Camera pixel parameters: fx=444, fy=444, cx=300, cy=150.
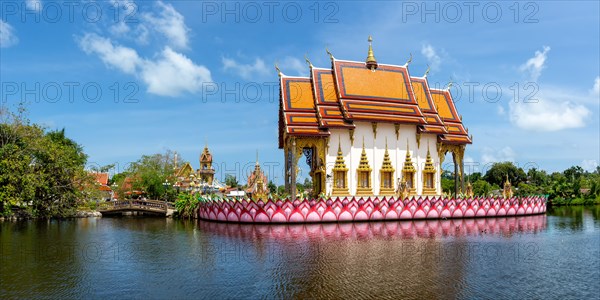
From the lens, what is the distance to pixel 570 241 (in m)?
13.4

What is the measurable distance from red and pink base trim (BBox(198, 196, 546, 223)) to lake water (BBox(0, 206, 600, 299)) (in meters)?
2.65

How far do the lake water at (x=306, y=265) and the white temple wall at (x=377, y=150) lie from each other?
773 centimetres

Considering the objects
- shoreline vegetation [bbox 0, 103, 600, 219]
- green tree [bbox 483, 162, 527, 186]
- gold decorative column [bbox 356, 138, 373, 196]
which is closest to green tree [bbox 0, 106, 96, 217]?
shoreline vegetation [bbox 0, 103, 600, 219]

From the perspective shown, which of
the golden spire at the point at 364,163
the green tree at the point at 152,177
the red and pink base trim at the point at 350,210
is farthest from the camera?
the green tree at the point at 152,177

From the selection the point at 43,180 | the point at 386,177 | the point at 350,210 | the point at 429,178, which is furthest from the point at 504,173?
the point at 43,180

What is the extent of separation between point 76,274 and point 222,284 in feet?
10.8

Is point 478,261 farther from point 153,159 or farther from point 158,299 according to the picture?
point 153,159

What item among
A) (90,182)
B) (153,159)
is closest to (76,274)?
(90,182)

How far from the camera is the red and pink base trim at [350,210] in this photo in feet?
60.1

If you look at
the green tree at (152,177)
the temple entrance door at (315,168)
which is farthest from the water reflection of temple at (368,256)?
A: the green tree at (152,177)

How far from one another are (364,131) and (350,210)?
5976 millimetres

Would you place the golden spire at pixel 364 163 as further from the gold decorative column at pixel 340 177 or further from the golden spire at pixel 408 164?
the golden spire at pixel 408 164

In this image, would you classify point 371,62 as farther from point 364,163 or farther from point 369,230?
point 369,230

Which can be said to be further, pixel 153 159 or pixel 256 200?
pixel 153 159
